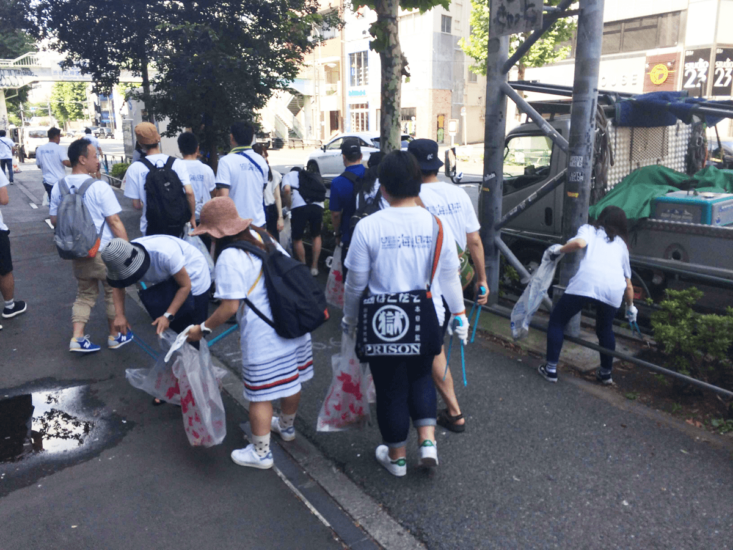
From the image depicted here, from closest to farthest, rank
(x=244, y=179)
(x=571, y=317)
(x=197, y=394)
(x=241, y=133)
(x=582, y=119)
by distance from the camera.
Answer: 1. (x=197, y=394)
2. (x=571, y=317)
3. (x=582, y=119)
4. (x=241, y=133)
5. (x=244, y=179)

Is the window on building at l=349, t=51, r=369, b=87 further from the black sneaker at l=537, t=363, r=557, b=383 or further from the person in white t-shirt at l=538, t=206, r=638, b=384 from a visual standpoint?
the black sneaker at l=537, t=363, r=557, b=383

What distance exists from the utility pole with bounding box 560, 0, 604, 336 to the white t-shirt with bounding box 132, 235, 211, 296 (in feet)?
10.1

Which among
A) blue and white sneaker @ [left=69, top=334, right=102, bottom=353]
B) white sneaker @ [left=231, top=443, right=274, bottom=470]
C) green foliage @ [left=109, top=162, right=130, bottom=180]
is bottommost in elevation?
white sneaker @ [left=231, top=443, right=274, bottom=470]

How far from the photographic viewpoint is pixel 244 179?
18.9ft

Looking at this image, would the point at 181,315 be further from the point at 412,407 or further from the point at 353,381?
the point at 412,407

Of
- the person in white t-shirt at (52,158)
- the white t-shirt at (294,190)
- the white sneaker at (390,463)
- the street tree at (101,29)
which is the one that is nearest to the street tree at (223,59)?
the street tree at (101,29)

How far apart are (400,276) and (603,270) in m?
1.97

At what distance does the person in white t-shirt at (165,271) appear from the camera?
11.4ft

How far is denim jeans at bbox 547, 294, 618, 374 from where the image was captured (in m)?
4.36

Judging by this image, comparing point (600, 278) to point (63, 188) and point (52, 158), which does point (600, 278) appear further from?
point (52, 158)

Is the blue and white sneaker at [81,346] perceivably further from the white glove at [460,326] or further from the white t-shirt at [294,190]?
the white glove at [460,326]

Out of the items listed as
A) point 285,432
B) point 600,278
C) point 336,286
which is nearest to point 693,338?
point 600,278

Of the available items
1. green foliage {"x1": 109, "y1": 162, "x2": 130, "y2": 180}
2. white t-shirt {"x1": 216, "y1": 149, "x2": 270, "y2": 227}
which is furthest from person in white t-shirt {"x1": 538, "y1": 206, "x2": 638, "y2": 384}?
green foliage {"x1": 109, "y1": 162, "x2": 130, "y2": 180}

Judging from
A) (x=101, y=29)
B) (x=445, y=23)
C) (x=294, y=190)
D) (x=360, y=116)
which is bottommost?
(x=294, y=190)
